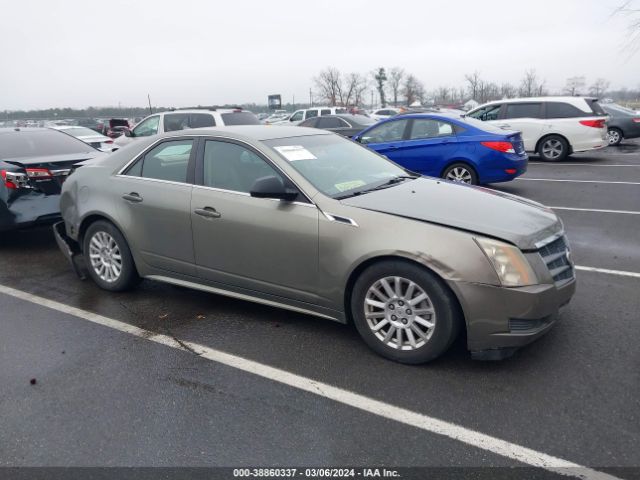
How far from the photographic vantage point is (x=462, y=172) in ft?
31.3

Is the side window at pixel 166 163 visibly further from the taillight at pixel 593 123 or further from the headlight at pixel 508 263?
the taillight at pixel 593 123

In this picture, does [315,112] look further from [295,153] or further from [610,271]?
[295,153]

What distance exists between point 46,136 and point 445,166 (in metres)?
6.46

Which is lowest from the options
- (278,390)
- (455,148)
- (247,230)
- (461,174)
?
(278,390)

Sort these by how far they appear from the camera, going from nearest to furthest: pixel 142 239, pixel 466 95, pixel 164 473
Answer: pixel 164 473
pixel 142 239
pixel 466 95

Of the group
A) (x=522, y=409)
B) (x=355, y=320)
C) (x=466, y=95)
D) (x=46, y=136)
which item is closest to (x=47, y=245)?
(x=46, y=136)

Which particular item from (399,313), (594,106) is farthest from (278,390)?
(594,106)

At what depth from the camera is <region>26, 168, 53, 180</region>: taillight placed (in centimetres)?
655

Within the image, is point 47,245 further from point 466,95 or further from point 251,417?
point 466,95

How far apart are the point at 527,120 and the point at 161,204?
1225cm

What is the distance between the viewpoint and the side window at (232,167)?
4.25 metres

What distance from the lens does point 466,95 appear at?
7106 centimetres

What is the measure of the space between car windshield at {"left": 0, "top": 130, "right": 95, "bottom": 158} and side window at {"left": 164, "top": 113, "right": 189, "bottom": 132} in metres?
4.77

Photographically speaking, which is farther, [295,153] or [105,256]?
[105,256]
